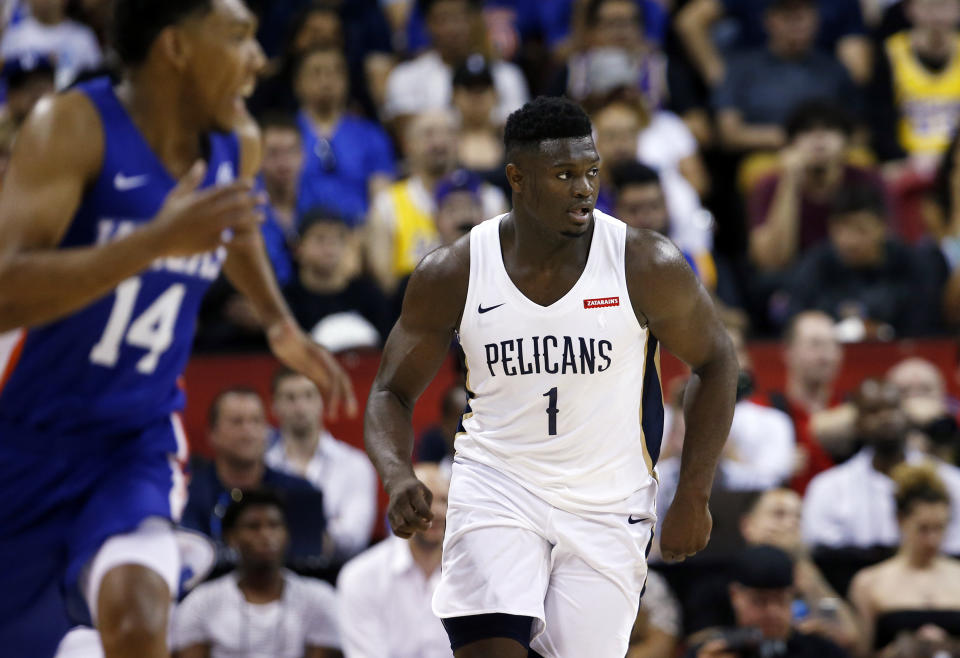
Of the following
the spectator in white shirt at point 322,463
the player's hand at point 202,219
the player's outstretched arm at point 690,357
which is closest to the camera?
the player's hand at point 202,219

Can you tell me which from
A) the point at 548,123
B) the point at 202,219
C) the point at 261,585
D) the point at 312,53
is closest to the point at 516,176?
the point at 548,123

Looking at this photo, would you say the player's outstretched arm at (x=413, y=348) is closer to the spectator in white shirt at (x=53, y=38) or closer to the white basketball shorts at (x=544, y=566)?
the white basketball shorts at (x=544, y=566)

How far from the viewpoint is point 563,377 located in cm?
430

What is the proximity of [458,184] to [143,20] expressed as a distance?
17.7ft

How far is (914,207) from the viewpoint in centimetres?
1188

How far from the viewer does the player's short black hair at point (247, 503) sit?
765 centimetres

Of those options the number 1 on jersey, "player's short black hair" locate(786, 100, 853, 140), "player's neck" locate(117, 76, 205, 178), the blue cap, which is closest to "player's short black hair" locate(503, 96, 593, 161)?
the number 1 on jersey

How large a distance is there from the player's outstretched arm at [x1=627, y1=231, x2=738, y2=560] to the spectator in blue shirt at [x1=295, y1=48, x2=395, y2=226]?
6749mm

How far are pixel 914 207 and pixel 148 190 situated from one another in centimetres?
866

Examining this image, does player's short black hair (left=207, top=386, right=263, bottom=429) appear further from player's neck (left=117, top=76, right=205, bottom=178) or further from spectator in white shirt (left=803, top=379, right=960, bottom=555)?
player's neck (left=117, top=76, right=205, bottom=178)

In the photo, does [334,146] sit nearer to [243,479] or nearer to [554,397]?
[243,479]

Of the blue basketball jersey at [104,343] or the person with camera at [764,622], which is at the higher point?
the blue basketball jersey at [104,343]

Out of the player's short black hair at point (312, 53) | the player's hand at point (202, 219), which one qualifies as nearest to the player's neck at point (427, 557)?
A: the player's hand at point (202, 219)

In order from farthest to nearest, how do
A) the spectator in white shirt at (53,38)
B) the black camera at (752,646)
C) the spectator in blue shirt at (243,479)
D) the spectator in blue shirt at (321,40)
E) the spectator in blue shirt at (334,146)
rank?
1. the spectator in white shirt at (53,38)
2. the spectator in blue shirt at (321,40)
3. the spectator in blue shirt at (334,146)
4. the spectator in blue shirt at (243,479)
5. the black camera at (752,646)
